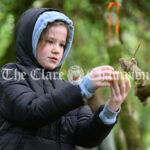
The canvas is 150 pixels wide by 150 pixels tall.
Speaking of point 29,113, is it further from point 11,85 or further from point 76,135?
point 76,135

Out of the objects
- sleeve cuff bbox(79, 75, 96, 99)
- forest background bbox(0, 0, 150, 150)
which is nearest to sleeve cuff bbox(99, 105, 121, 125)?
sleeve cuff bbox(79, 75, 96, 99)

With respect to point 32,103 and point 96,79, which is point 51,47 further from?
point 96,79

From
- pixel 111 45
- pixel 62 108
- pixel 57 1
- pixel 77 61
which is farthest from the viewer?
pixel 77 61

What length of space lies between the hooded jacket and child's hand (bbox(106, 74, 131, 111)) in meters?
0.23

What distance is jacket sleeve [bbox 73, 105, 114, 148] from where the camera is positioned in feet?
8.30

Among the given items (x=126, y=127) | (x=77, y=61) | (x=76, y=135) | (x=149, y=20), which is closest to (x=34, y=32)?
(x=76, y=135)

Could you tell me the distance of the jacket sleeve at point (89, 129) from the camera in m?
2.53

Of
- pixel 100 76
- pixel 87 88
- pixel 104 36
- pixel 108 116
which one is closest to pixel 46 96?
pixel 87 88

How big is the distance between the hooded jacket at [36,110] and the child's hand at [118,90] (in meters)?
0.23

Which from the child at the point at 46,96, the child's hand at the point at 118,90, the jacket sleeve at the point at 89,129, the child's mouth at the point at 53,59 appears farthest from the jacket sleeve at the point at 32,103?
the jacket sleeve at the point at 89,129

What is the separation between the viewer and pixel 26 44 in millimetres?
2713

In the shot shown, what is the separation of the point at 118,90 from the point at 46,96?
50 centimetres

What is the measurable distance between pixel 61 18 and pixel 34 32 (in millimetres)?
264

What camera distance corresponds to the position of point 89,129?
104 inches
